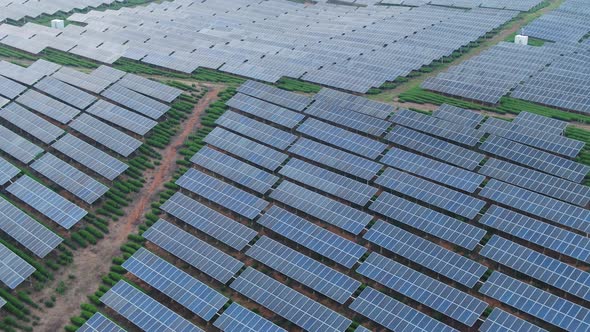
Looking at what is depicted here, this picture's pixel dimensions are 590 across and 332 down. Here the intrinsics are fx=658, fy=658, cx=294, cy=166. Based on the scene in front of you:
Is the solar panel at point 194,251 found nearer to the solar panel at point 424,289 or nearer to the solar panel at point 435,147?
the solar panel at point 424,289

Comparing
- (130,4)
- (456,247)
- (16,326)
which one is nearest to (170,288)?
(16,326)

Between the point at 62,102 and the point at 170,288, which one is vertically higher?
the point at 62,102

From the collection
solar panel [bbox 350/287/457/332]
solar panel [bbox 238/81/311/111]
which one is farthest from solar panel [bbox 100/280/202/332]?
solar panel [bbox 238/81/311/111]

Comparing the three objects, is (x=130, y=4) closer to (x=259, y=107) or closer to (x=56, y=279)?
(x=259, y=107)

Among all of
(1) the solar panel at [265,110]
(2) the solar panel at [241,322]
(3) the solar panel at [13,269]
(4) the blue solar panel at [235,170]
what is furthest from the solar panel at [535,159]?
(3) the solar panel at [13,269]

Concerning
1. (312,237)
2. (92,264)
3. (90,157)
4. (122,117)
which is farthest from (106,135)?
(312,237)

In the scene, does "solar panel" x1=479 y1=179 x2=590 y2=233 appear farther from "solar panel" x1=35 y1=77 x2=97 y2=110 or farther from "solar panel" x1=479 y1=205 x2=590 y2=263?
"solar panel" x1=35 y1=77 x2=97 y2=110

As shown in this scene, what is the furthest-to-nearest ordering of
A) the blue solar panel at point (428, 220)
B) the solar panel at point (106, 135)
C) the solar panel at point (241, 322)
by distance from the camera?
the solar panel at point (106, 135), the blue solar panel at point (428, 220), the solar panel at point (241, 322)
